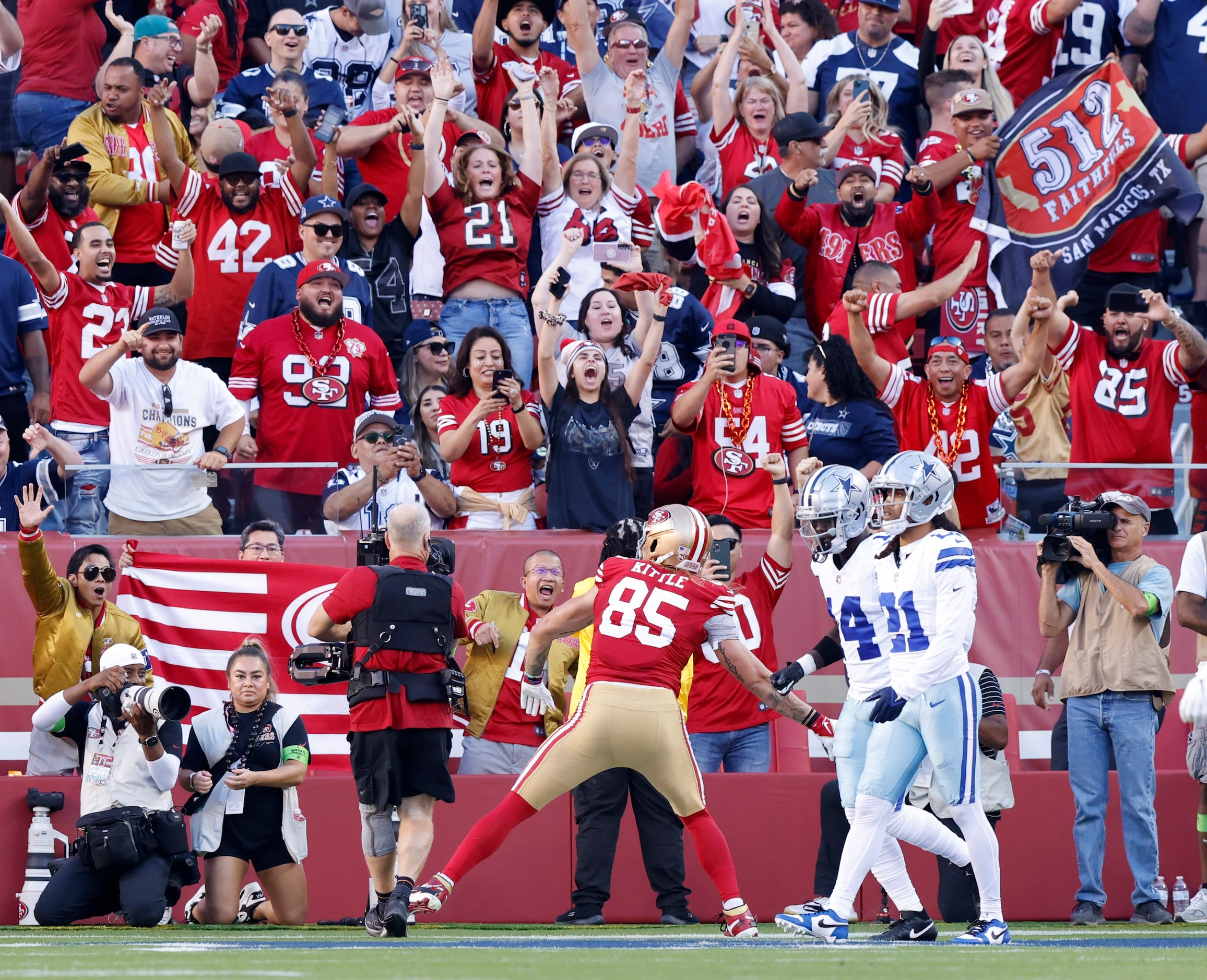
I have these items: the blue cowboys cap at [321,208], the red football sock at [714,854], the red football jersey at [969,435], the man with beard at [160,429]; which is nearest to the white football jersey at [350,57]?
the blue cowboys cap at [321,208]

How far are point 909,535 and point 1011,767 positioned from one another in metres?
3.26

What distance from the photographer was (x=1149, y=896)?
8.56 metres

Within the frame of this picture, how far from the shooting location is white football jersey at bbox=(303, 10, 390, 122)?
1362 cm

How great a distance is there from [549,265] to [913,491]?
5.61 meters

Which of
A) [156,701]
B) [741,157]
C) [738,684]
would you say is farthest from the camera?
[741,157]

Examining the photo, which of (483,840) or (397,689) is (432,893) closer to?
(483,840)

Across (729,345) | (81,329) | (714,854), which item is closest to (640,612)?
(714,854)

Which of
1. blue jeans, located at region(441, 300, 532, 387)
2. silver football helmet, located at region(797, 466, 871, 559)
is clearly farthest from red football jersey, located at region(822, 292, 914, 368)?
silver football helmet, located at region(797, 466, 871, 559)

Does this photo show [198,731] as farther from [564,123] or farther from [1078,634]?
[564,123]

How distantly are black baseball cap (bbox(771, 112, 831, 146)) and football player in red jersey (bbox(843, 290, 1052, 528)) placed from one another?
213 centimetres

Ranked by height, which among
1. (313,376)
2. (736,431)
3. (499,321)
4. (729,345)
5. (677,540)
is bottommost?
(677,540)

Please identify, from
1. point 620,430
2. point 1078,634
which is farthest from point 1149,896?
point 620,430

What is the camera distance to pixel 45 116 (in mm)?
13086

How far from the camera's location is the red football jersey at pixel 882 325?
11.4 metres
